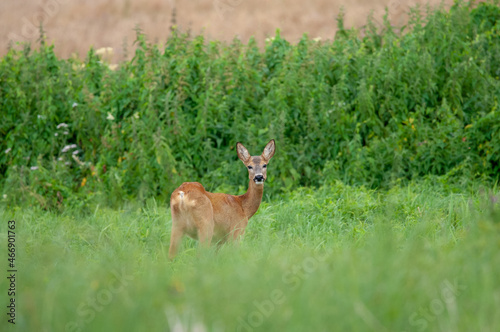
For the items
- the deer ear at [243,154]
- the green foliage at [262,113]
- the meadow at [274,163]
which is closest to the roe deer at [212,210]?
the deer ear at [243,154]

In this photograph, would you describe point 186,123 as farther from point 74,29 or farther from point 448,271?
point 448,271

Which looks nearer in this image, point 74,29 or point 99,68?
point 99,68

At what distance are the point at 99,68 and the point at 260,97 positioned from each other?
263 centimetres

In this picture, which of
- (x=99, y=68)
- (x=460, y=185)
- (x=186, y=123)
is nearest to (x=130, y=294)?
(x=460, y=185)

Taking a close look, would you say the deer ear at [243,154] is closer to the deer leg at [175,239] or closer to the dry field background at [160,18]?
the deer leg at [175,239]

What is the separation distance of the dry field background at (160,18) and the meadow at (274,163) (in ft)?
3.02

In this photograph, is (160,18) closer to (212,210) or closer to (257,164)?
(257,164)

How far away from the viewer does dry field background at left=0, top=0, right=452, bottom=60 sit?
1156 centimetres

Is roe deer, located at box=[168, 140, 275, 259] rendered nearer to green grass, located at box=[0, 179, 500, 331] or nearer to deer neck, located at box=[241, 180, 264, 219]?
deer neck, located at box=[241, 180, 264, 219]

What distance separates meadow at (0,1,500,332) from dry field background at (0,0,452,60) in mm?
919

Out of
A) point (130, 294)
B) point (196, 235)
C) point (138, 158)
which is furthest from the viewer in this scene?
point (138, 158)

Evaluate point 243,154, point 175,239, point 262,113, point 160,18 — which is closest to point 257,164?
point 243,154

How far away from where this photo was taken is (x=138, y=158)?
8.50 metres

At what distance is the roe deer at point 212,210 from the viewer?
18.4ft
